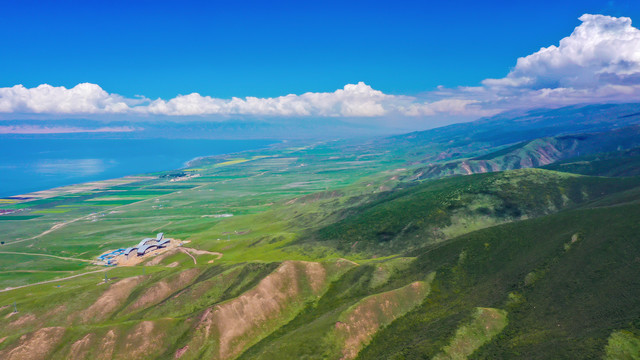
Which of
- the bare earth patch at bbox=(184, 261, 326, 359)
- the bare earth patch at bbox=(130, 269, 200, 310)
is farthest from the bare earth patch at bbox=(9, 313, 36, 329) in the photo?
the bare earth patch at bbox=(184, 261, 326, 359)

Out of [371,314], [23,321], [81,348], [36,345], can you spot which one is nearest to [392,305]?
[371,314]

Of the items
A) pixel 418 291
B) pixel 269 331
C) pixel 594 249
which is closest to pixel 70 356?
pixel 269 331

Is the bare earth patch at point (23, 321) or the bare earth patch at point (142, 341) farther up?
the bare earth patch at point (142, 341)

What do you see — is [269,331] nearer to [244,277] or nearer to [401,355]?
[244,277]

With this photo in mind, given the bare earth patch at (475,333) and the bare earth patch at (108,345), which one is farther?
the bare earth patch at (108,345)

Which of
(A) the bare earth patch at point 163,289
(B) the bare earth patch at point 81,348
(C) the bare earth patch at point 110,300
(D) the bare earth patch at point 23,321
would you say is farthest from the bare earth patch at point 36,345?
(A) the bare earth patch at point 163,289

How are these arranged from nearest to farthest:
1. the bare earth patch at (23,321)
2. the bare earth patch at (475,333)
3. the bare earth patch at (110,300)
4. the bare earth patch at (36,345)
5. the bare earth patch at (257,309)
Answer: the bare earth patch at (475,333)
the bare earth patch at (36,345)
the bare earth patch at (257,309)
the bare earth patch at (23,321)
the bare earth patch at (110,300)

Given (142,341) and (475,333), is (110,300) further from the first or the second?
(475,333)

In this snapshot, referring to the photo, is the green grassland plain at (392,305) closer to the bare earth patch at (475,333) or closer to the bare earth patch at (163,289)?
the bare earth patch at (475,333)

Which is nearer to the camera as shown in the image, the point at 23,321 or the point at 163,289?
the point at 23,321
